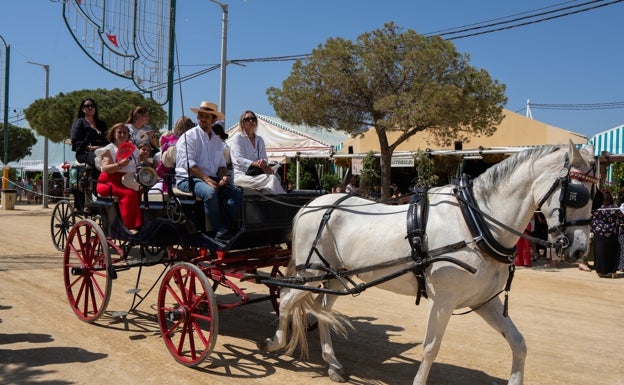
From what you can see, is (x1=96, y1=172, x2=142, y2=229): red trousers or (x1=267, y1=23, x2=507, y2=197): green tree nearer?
(x1=96, y1=172, x2=142, y2=229): red trousers

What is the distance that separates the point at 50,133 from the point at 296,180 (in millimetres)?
10697

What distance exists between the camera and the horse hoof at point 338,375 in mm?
4680

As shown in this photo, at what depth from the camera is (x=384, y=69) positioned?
613 inches

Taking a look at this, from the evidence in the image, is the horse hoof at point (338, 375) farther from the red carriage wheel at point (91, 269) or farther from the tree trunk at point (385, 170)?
the tree trunk at point (385, 170)

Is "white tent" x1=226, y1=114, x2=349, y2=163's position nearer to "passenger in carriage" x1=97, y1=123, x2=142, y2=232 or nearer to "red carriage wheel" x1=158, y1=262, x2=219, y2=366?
"passenger in carriage" x1=97, y1=123, x2=142, y2=232

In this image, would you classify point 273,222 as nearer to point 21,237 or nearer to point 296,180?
point 21,237

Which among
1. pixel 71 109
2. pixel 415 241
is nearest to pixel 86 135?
pixel 415 241

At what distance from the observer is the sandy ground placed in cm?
474

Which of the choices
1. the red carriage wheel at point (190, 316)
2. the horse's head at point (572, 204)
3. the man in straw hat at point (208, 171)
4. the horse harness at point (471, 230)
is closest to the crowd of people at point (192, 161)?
the man in straw hat at point (208, 171)

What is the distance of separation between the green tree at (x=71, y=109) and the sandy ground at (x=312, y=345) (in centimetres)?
1497

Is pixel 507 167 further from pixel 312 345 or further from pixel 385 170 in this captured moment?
pixel 385 170

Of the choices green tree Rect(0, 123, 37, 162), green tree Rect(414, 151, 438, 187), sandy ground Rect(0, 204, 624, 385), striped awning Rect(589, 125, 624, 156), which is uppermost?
green tree Rect(0, 123, 37, 162)

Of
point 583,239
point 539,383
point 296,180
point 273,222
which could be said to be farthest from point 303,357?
point 296,180

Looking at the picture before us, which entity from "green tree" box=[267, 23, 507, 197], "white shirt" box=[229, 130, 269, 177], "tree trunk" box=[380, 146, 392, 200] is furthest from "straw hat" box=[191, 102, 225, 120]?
"tree trunk" box=[380, 146, 392, 200]
